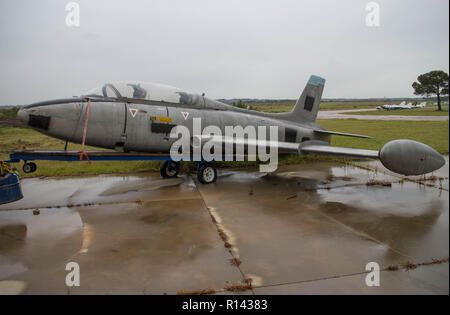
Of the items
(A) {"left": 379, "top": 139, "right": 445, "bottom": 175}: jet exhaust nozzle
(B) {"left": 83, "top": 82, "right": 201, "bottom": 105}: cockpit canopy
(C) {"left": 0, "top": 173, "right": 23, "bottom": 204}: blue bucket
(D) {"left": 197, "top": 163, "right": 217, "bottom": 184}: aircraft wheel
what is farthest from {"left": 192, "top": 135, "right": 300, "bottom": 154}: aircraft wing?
(C) {"left": 0, "top": 173, "right": 23, "bottom": 204}: blue bucket

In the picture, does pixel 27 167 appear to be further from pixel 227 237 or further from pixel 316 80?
pixel 316 80

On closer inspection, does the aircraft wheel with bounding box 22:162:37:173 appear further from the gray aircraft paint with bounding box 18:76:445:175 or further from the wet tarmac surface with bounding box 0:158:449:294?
the gray aircraft paint with bounding box 18:76:445:175

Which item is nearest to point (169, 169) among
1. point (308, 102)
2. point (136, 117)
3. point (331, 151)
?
point (136, 117)

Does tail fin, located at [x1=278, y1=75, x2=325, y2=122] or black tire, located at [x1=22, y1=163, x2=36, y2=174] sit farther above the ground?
tail fin, located at [x1=278, y1=75, x2=325, y2=122]

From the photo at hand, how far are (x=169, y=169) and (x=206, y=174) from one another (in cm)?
178

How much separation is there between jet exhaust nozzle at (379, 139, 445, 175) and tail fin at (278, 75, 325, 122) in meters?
7.20

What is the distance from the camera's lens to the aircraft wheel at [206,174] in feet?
29.2

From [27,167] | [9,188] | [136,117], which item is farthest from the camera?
[136,117]

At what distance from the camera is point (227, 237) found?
5.07 metres

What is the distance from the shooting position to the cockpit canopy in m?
7.75

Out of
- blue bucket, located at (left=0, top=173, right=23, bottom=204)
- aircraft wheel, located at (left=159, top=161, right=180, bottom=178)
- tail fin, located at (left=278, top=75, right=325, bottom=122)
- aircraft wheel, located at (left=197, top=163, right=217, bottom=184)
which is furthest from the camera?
tail fin, located at (left=278, top=75, right=325, bottom=122)

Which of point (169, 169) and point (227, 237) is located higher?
point (169, 169)

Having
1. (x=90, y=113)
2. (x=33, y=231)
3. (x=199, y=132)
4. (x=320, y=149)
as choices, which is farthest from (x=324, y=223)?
(x=90, y=113)

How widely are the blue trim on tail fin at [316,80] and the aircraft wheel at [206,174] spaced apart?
18.5ft
